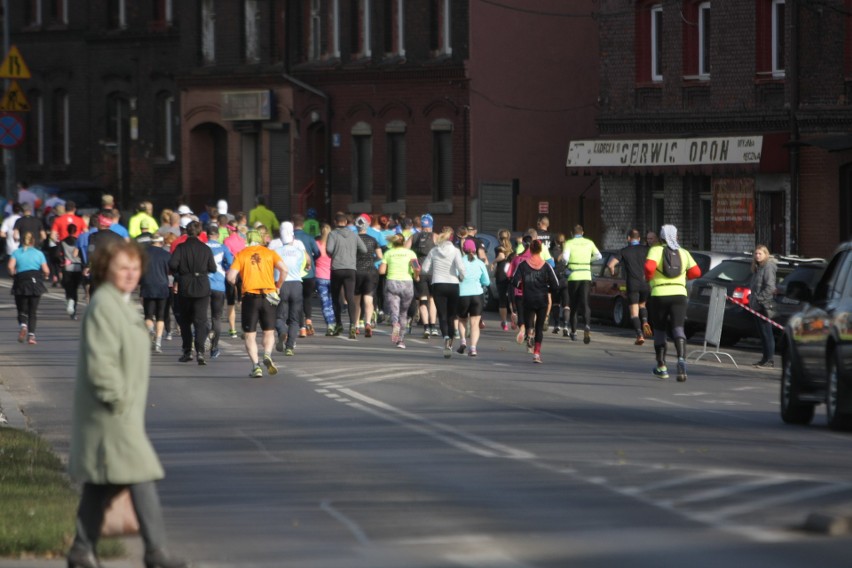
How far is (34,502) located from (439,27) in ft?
124

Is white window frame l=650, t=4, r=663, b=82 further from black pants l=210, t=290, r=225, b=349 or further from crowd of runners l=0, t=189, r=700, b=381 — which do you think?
black pants l=210, t=290, r=225, b=349

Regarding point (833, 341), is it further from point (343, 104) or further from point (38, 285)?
point (343, 104)

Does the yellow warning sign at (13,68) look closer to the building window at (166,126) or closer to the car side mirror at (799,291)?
the car side mirror at (799,291)

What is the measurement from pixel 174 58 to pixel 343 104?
900 cm

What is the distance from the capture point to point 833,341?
1592 centimetres

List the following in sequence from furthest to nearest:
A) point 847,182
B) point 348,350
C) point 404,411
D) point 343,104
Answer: point 343,104 < point 847,182 < point 348,350 < point 404,411

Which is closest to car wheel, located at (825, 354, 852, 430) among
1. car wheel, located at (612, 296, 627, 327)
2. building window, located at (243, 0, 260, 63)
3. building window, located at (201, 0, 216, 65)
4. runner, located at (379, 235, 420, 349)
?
runner, located at (379, 235, 420, 349)

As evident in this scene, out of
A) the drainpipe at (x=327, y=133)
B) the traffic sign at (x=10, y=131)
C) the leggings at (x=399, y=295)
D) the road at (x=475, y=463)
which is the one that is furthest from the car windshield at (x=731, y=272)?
the drainpipe at (x=327, y=133)

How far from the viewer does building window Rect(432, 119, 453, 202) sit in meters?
47.8

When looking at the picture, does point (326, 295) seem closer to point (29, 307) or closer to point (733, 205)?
point (29, 307)

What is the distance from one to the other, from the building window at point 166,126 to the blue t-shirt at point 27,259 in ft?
107

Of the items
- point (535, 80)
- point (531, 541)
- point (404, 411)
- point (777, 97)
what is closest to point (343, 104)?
point (535, 80)

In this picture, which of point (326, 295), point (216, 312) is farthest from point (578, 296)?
point (216, 312)

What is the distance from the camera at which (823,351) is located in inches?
635
